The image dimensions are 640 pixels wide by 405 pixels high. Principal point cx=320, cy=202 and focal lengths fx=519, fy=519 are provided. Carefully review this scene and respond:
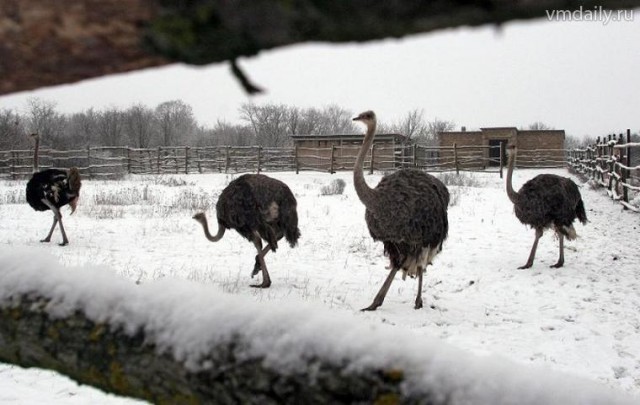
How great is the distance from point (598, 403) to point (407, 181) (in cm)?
469

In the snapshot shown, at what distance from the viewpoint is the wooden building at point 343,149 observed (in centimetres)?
2802

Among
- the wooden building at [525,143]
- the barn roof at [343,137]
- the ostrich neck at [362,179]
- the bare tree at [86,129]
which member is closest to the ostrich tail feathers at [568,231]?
the ostrich neck at [362,179]

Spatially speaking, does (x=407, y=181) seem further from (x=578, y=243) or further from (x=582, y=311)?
(x=578, y=243)

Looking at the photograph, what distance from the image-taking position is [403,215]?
202 inches

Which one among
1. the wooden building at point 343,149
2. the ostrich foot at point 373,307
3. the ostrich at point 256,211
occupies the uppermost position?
the wooden building at point 343,149

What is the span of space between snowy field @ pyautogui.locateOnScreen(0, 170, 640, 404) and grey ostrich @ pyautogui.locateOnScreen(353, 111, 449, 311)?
0.61 meters

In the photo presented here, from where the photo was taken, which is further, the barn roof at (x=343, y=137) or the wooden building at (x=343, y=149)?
the barn roof at (x=343, y=137)

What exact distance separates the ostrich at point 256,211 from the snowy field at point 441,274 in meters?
0.64

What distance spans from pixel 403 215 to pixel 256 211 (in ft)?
5.67

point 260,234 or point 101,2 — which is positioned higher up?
point 101,2

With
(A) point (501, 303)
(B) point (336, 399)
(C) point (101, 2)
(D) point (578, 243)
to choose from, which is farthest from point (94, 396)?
(D) point (578, 243)

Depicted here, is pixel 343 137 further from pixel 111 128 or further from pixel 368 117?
pixel 111 128

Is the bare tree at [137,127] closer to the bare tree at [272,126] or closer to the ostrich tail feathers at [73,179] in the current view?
the bare tree at [272,126]

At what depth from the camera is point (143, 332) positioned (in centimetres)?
112
